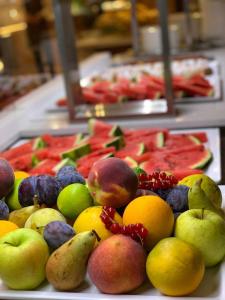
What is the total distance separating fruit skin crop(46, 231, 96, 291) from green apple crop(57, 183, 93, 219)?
137mm

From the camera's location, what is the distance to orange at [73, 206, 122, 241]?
0.89 metres

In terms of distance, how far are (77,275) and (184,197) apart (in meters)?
0.27

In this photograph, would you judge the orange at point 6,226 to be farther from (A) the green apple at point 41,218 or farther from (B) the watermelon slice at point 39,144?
(B) the watermelon slice at point 39,144

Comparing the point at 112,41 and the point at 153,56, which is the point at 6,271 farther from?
the point at 112,41

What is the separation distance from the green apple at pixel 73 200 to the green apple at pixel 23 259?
13 centimetres

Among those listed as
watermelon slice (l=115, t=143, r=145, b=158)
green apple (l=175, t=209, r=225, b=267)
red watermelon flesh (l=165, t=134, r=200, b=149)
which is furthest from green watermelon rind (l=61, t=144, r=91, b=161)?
green apple (l=175, t=209, r=225, b=267)

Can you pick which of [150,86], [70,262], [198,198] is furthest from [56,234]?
[150,86]

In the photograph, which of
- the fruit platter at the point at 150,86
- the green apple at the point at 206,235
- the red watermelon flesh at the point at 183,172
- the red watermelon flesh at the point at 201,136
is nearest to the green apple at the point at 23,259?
the green apple at the point at 206,235

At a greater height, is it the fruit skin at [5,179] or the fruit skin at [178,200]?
the fruit skin at [5,179]

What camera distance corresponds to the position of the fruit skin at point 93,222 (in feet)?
2.92

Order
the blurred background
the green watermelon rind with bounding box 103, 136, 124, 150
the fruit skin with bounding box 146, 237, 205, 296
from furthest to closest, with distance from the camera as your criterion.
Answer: the blurred background, the green watermelon rind with bounding box 103, 136, 124, 150, the fruit skin with bounding box 146, 237, 205, 296

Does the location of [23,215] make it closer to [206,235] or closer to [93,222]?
[93,222]

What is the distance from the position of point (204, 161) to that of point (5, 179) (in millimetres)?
779

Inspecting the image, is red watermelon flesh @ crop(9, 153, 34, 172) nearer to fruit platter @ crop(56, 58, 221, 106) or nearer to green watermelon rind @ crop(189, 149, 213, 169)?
green watermelon rind @ crop(189, 149, 213, 169)
